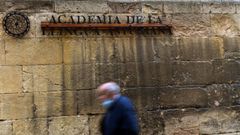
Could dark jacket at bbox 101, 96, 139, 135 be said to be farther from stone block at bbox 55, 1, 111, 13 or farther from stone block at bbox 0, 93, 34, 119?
stone block at bbox 55, 1, 111, 13

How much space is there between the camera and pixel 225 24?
27.0ft

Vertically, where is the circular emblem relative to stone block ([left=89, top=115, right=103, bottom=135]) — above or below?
above

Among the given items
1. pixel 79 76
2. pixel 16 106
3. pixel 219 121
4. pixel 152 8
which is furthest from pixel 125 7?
pixel 219 121

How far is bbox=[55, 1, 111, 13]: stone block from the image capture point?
24.1 feet

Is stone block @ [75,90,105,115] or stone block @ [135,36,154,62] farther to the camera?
stone block @ [135,36,154,62]

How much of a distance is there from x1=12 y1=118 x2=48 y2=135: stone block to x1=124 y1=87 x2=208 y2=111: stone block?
137 centimetres

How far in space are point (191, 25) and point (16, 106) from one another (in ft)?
10.3

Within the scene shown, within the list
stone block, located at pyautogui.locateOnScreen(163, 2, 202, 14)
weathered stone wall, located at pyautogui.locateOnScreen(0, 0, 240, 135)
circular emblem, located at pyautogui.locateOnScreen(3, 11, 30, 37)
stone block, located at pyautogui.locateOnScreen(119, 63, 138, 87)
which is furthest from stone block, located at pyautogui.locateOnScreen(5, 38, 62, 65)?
stone block, located at pyautogui.locateOnScreen(163, 2, 202, 14)

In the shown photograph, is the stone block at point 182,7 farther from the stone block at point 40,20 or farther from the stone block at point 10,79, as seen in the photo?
the stone block at point 10,79

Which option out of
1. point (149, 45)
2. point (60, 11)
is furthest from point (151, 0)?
point (60, 11)

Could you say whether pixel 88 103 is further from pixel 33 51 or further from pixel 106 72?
pixel 33 51

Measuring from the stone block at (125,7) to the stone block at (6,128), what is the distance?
92.2 inches

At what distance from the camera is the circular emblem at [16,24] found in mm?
7023

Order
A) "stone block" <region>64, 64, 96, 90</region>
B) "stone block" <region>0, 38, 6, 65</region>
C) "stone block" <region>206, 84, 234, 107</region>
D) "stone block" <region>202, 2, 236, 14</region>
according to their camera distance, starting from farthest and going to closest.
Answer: "stone block" <region>202, 2, 236, 14</region> < "stone block" <region>206, 84, 234, 107</region> < "stone block" <region>64, 64, 96, 90</region> < "stone block" <region>0, 38, 6, 65</region>
